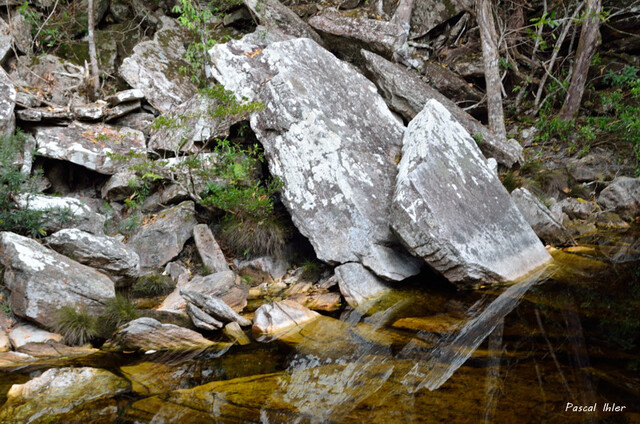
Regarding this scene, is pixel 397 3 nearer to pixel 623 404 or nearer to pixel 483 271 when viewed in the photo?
pixel 483 271

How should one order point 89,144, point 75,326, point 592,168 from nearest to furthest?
point 75,326 → point 89,144 → point 592,168

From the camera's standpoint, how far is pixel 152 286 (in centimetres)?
588

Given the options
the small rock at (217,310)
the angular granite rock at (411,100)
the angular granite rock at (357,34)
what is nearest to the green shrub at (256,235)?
the small rock at (217,310)

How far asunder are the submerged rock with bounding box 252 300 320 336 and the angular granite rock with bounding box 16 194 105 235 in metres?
3.01

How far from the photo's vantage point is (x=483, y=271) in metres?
5.13

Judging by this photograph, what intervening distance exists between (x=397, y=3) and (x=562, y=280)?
374 inches

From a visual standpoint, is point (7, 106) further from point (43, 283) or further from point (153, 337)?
point (153, 337)

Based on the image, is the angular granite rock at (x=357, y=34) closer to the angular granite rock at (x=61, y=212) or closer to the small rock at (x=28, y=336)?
the angular granite rock at (x=61, y=212)

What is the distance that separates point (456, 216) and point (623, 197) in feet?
15.3

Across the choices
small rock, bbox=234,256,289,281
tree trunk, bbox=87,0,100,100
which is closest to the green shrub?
small rock, bbox=234,256,289,281

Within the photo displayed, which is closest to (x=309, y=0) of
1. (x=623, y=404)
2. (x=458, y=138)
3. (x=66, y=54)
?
(x=66, y=54)

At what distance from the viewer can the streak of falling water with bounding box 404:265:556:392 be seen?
3.21 m

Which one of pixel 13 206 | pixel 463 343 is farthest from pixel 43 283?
pixel 463 343

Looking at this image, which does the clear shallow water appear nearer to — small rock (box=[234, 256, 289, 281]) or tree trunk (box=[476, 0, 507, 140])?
small rock (box=[234, 256, 289, 281])
